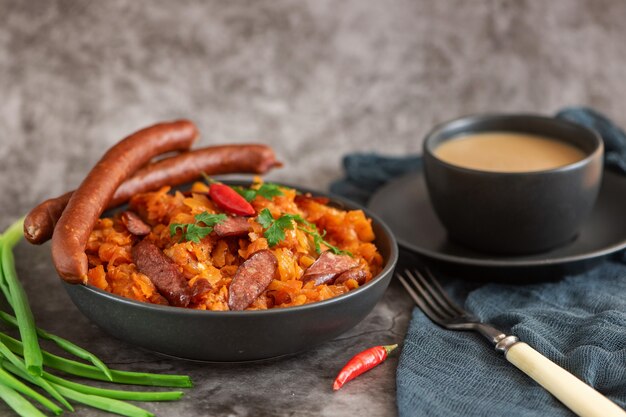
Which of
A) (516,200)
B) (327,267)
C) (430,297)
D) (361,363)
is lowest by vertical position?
(430,297)

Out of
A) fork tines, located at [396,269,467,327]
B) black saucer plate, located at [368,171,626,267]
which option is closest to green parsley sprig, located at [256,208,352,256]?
fork tines, located at [396,269,467,327]

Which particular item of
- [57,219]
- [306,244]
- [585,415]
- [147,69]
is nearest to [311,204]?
[306,244]

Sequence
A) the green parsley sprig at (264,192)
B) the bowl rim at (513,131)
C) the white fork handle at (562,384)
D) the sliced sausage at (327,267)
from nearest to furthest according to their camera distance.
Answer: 1. the white fork handle at (562,384)
2. the sliced sausage at (327,267)
3. the green parsley sprig at (264,192)
4. the bowl rim at (513,131)

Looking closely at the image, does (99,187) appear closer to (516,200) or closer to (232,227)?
(232,227)

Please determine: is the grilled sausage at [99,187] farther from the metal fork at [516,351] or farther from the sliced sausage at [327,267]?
the metal fork at [516,351]

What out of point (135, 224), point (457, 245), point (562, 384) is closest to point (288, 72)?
point (457, 245)

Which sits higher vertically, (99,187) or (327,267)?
(99,187)

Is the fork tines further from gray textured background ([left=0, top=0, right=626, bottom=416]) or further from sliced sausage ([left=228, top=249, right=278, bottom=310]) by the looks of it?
gray textured background ([left=0, top=0, right=626, bottom=416])

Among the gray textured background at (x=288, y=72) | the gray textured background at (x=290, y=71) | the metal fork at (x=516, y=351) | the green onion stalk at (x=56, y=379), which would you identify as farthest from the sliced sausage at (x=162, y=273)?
the gray textured background at (x=290, y=71)
